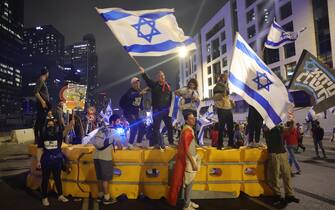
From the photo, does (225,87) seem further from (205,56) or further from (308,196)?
(205,56)

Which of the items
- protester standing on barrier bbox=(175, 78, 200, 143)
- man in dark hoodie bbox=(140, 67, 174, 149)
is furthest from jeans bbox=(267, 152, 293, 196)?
man in dark hoodie bbox=(140, 67, 174, 149)

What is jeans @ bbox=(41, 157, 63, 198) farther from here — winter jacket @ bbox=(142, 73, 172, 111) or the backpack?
winter jacket @ bbox=(142, 73, 172, 111)

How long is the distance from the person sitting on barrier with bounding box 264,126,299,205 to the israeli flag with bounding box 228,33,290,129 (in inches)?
12.9

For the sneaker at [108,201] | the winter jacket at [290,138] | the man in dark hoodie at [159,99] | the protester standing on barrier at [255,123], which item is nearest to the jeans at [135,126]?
the man in dark hoodie at [159,99]

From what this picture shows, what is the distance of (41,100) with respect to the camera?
7.93 metres

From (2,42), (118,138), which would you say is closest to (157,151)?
(118,138)

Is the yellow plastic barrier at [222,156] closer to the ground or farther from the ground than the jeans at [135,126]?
closer to the ground

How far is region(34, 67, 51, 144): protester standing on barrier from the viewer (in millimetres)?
7965

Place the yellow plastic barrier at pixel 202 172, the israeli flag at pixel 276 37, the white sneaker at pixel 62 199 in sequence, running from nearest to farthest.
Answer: the white sneaker at pixel 62 199
the yellow plastic barrier at pixel 202 172
the israeli flag at pixel 276 37

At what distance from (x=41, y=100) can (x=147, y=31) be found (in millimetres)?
3398

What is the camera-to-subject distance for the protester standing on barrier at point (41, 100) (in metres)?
7.96

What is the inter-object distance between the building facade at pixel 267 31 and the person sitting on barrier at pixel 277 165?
33.1 ft

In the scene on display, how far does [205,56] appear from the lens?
7362cm

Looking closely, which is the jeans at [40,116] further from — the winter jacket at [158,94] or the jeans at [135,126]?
the winter jacket at [158,94]
